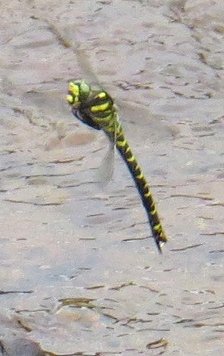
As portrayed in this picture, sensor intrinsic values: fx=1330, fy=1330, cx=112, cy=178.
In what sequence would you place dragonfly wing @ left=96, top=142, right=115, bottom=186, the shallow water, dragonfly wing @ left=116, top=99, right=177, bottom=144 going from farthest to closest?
dragonfly wing @ left=116, top=99, right=177, bottom=144 < the shallow water < dragonfly wing @ left=96, top=142, right=115, bottom=186

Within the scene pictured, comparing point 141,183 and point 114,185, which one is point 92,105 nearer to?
point 141,183

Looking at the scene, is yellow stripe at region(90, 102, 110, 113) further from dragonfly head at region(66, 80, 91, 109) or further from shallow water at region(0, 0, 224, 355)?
shallow water at region(0, 0, 224, 355)

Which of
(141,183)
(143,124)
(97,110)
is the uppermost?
(97,110)

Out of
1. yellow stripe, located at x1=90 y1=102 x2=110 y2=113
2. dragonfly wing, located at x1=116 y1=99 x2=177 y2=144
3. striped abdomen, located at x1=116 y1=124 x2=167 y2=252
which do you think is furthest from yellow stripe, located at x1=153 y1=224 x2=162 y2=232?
dragonfly wing, located at x1=116 y1=99 x2=177 y2=144

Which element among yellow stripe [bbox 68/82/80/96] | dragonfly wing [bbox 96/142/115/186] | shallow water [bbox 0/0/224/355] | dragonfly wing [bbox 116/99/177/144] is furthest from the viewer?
dragonfly wing [bbox 116/99/177/144]

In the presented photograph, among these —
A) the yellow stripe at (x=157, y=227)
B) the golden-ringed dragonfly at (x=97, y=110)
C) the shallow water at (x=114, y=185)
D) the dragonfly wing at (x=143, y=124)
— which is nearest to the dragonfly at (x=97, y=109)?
the golden-ringed dragonfly at (x=97, y=110)

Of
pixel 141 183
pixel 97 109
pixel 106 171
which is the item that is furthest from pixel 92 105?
pixel 141 183

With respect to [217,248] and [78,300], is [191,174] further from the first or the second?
[78,300]

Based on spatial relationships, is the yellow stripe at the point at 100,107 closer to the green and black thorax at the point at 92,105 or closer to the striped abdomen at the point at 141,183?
the green and black thorax at the point at 92,105

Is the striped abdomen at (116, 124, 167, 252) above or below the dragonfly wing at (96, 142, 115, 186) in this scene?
below
